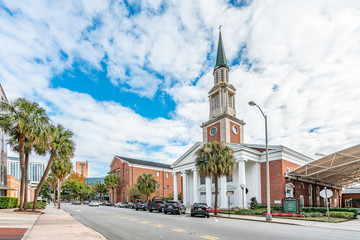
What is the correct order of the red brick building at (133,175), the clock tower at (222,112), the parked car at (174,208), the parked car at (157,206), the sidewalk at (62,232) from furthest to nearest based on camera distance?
the red brick building at (133,175)
the clock tower at (222,112)
the parked car at (157,206)
the parked car at (174,208)
the sidewalk at (62,232)

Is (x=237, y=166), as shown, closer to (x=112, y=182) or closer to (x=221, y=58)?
(x=221, y=58)

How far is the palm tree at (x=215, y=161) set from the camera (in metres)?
25.4

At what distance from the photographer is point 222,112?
4672 cm

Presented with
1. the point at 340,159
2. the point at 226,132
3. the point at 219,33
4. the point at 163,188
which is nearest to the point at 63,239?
the point at 340,159

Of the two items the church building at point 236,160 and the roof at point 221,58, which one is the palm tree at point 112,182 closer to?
the church building at point 236,160

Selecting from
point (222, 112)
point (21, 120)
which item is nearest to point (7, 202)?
point (21, 120)

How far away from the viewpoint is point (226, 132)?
44.3 meters

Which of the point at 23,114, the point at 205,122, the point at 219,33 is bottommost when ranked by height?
the point at 23,114

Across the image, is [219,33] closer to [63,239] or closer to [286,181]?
[286,181]

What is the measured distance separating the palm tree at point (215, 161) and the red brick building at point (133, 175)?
123 feet

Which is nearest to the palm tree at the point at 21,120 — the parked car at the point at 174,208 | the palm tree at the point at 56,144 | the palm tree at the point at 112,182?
the palm tree at the point at 56,144

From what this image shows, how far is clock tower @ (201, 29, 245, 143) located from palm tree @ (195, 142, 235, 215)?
1784 centimetres

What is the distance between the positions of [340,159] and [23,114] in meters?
32.6

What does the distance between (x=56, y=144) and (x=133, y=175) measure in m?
39.1
